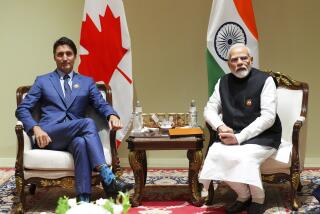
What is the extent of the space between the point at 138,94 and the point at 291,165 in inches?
79.4

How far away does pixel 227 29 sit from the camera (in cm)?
439

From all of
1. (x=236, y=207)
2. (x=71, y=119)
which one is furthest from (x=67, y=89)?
(x=236, y=207)

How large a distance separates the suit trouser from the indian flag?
1331 mm

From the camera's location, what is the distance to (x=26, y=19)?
509 centimetres

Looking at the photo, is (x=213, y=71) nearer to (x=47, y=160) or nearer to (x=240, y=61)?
(x=240, y=61)

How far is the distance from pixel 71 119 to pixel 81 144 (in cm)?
40

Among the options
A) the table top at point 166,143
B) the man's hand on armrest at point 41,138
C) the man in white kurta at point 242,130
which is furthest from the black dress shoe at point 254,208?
the man's hand on armrest at point 41,138

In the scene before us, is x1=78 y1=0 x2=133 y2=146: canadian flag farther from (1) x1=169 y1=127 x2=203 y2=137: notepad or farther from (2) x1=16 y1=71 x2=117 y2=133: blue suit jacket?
(1) x1=169 y1=127 x2=203 y2=137: notepad

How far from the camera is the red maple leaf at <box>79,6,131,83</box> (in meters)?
4.48

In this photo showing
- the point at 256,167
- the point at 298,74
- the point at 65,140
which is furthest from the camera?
the point at 298,74

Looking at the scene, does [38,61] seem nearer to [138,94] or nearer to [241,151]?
[138,94]

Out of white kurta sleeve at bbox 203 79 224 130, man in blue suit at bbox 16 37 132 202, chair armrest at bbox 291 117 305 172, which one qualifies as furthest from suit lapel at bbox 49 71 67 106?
chair armrest at bbox 291 117 305 172

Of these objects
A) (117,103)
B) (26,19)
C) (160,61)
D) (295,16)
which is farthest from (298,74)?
(26,19)

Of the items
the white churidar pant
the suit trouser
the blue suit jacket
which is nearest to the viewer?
the white churidar pant
